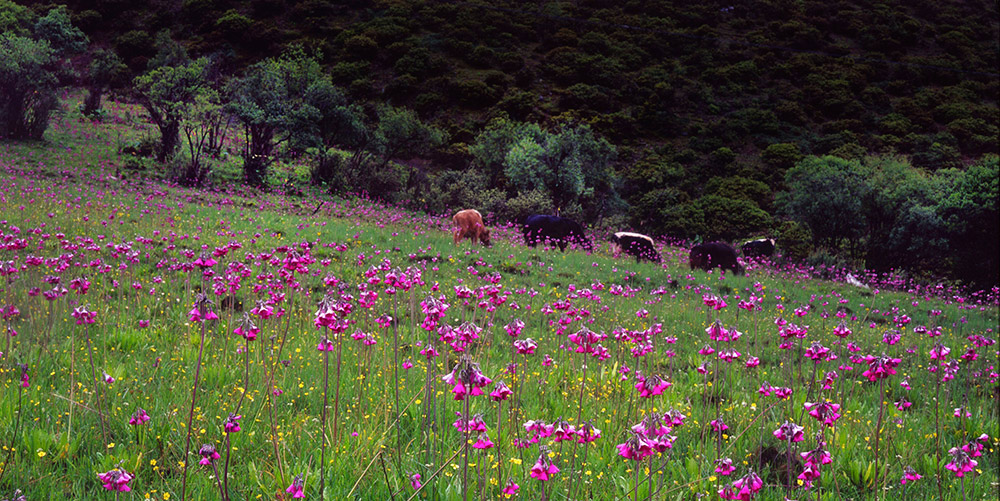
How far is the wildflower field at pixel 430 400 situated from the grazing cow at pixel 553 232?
9724 mm

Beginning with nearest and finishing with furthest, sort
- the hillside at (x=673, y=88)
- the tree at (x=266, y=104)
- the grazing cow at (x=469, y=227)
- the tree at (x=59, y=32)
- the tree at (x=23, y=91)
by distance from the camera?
1. the grazing cow at (x=469, y=227)
2. the tree at (x=23, y=91)
3. the tree at (x=266, y=104)
4. the hillside at (x=673, y=88)
5. the tree at (x=59, y=32)

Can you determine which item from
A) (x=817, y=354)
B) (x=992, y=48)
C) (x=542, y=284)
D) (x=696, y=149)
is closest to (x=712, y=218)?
(x=696, y=149)

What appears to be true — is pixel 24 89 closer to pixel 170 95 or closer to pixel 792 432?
pixel 170 95

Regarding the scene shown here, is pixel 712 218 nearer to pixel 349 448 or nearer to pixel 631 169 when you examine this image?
pixel 631 169

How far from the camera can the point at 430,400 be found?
4008mm

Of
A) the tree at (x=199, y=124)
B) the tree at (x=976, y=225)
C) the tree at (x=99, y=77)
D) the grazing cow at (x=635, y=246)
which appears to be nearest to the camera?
the grazing cow at (x=635, y=246)

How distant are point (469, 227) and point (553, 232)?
4.43 metres

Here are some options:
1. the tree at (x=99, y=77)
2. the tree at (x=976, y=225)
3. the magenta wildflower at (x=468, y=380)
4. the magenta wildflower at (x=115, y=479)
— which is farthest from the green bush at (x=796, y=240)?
the tree at (x=99, y=77)

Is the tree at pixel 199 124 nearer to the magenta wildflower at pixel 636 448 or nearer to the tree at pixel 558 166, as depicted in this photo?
the tree at pixel 558 166

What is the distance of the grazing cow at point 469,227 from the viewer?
17.5 m

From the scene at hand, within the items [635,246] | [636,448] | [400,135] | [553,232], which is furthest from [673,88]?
[636,448]

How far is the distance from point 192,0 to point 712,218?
55.9 meters

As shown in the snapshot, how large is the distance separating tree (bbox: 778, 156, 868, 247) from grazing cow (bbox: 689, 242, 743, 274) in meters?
13.2

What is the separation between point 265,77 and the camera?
31.8 metres
